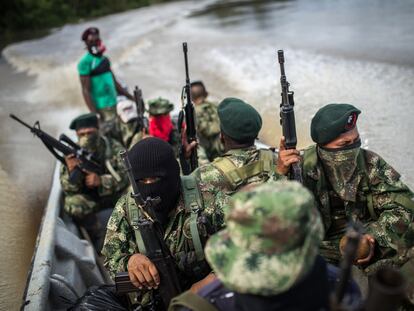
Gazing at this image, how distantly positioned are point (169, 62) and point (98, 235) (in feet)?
30.3

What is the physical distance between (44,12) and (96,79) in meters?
26.7

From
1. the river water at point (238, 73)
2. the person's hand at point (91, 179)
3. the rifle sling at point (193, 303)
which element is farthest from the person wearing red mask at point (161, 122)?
the rifle sling at point (193, 303)

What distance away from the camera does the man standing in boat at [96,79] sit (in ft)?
20.4

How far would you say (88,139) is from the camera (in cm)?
471

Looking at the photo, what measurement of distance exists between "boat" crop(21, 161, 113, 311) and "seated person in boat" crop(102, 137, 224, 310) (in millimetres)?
795

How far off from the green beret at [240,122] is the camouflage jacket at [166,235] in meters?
0.68

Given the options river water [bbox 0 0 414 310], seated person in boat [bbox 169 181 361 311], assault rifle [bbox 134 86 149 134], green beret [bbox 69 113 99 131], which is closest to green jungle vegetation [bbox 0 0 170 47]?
river water [bbox 0 0 414 310]

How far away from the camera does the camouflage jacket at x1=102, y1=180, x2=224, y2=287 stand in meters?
2.56

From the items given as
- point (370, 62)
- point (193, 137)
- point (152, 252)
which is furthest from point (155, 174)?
point (370, 62)

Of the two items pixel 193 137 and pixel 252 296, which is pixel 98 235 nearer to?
pixel 193 137

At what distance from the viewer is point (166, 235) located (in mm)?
2615

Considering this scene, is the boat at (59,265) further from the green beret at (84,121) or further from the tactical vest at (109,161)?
the green beret at (84,121)

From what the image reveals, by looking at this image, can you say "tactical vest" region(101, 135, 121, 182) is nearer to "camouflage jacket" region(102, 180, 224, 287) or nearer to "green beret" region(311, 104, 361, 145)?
"camouflage jacket" region(102, 180, 224, 287)

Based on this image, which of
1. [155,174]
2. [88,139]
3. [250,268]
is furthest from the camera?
[88,139]
